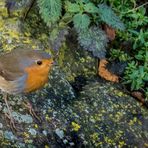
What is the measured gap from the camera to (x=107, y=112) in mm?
4172

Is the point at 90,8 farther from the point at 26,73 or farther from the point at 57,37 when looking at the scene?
the point at 26,73

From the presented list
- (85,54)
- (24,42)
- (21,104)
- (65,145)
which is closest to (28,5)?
(24,42)

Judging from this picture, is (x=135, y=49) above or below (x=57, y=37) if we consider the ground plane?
below

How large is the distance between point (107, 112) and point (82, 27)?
728 millimetres

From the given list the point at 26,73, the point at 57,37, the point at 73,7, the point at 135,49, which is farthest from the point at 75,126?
the point at 135,49

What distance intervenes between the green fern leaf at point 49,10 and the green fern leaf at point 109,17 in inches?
15.2

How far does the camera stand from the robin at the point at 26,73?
365 cm

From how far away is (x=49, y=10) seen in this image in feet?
14.2

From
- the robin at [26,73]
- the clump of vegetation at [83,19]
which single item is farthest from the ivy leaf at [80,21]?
the robin at [26,73]

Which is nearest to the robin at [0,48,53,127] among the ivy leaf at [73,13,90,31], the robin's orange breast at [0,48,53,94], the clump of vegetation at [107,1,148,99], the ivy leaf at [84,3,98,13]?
the robin's orange breast at [0,48,53,94]

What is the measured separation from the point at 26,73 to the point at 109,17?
1.13m

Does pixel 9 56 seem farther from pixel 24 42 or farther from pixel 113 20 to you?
pixel 113 20

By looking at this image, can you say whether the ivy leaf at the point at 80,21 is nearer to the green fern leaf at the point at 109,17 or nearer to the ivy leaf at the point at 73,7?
the ivy leaf at the point at 73,7

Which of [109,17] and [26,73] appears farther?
[109,17]
